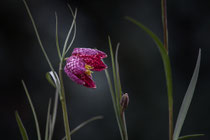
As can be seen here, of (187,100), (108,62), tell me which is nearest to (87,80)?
(187,100)

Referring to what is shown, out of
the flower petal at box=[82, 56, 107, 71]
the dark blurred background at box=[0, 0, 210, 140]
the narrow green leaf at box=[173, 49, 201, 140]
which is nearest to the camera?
the narrow green leaf at box=[173, 49, 201, 140]

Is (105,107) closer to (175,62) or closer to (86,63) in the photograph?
(175,62)

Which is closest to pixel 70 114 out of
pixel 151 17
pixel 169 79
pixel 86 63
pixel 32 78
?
pixel 32 78

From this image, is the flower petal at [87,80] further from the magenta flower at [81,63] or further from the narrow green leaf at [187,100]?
the narrow green leaf at [187,100]

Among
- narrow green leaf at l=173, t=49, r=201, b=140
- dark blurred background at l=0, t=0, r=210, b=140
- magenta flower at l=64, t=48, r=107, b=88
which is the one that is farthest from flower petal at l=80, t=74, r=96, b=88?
dark blurred background at l=0, t=0, r=210, b=140

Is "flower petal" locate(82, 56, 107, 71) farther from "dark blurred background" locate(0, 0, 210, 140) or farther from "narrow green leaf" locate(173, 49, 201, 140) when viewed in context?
"dark blurred background" locate(0, 0, 210, 140)
